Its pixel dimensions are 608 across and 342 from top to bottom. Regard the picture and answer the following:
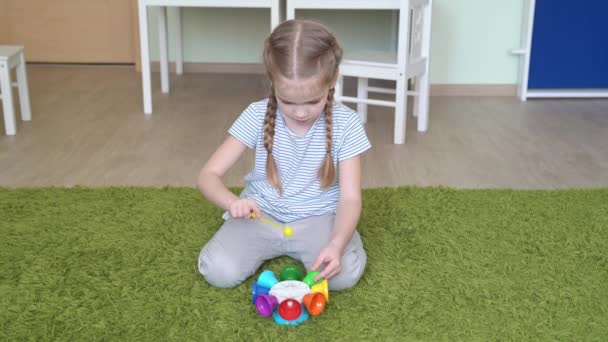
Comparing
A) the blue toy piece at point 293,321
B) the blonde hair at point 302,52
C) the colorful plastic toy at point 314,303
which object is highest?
the blonde hair at point 302,52

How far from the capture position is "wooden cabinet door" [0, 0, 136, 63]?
3.79 m

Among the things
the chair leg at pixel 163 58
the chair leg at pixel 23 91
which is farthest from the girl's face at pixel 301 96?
the chair leg at pixel 163 58

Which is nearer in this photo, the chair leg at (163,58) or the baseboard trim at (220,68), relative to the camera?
the chair leg at (163,58)

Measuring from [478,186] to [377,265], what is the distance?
0.68 meters

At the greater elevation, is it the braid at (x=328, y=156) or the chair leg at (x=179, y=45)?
the braid at (x=328, y=156)

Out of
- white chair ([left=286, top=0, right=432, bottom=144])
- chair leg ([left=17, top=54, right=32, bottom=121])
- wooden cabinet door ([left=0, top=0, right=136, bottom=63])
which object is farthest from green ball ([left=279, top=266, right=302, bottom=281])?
wooden cabinet door ([left=0, top=0, right=136, bottom=63])

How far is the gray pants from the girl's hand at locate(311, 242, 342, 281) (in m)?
0.09

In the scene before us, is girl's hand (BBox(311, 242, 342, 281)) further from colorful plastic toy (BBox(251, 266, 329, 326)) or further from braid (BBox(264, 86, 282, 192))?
braid (BBox(264, 86, 282, 192))

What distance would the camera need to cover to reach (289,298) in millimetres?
1229

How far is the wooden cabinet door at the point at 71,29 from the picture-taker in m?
3.79

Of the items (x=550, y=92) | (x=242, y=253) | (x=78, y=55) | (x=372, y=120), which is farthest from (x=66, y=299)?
(x=78, y=55)

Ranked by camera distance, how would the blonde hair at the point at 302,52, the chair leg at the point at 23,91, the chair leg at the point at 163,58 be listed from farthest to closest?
the chair leg at the point at 163,58, the chair leg at the point at 23,91, the blonde hair at the point at 302,52

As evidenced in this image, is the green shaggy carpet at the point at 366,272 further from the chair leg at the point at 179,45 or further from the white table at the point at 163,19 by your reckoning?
the chair leg at the point at 179,45

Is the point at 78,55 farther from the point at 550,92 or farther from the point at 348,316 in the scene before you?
the point at 348,316
